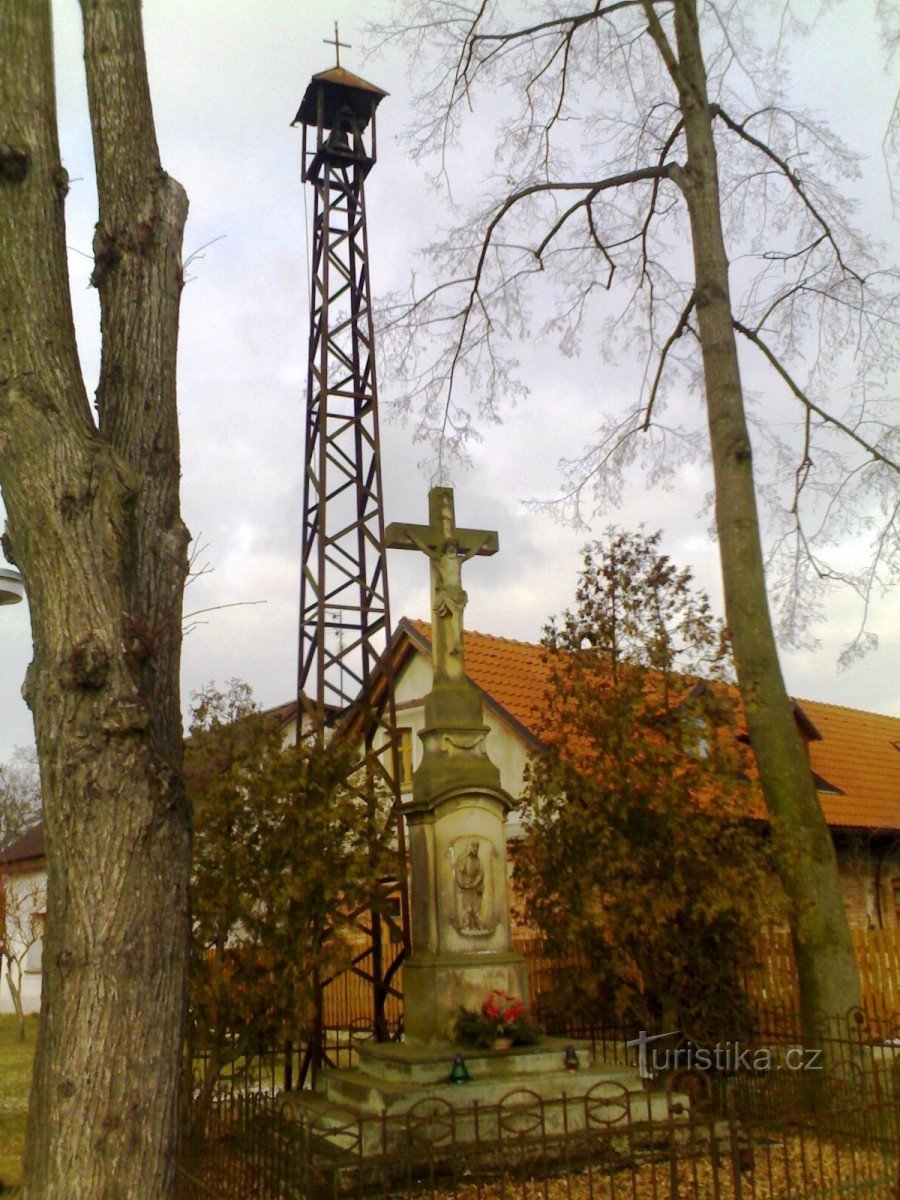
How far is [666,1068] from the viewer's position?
9.52 meters

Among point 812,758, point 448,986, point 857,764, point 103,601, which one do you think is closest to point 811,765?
point 812,758

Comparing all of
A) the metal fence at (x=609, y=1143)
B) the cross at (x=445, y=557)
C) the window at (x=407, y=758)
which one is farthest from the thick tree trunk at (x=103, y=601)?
the window at (x=407, y=758)

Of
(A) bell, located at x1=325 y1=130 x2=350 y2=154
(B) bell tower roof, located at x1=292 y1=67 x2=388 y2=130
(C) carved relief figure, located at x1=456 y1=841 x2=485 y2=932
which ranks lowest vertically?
Result: (C) carved relief figure, located at x1=456 y1=841 x2=485 y2=932

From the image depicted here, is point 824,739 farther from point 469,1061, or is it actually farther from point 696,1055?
point 469,1061

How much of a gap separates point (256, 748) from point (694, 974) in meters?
4.43

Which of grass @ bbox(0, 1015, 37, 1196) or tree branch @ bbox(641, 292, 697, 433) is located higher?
tree branch @ bbox(641, 292, 697, 433)

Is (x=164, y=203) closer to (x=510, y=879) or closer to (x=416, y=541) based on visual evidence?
(x=416, y=541)

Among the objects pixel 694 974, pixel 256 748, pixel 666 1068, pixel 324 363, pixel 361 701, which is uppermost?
pixel 324 363

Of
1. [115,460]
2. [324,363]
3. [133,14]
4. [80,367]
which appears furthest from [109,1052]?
[324,363]

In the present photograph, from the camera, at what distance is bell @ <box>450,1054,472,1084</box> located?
25.6ft

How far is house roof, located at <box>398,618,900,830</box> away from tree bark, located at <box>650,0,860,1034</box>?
563 cm

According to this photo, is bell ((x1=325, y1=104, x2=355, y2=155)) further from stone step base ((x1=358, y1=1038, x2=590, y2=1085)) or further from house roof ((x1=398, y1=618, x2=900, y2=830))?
stone step base ((x1=358, y1=1038, x2=590, y2=1085))

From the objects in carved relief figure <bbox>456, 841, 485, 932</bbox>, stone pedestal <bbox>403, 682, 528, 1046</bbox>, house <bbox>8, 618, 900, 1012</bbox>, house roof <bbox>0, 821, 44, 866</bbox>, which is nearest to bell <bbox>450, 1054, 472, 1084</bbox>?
stone pedestal <bbox>403, 682, 528, 1046</bbox>

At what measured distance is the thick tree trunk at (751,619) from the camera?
9016 mm
